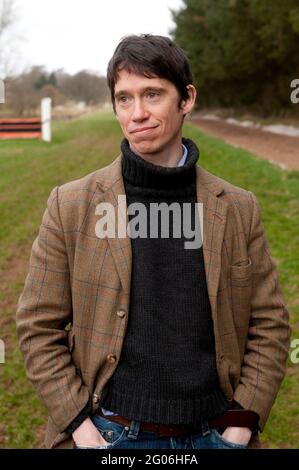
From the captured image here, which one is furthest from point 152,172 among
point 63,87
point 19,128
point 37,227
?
point 63,87

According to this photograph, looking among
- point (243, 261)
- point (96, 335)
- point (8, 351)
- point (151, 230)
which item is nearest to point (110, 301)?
point (96, 335)

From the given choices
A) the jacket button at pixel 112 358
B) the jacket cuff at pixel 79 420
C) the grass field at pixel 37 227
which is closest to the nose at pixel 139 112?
the jacket button at pixel 112 358

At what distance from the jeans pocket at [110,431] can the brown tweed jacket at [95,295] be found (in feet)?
0.26

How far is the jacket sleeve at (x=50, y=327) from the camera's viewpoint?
192 centimetres

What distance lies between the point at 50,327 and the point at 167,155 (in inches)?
26.4

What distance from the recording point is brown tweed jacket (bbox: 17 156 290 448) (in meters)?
1.90

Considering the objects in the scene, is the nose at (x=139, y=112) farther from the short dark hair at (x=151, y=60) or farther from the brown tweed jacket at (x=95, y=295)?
the brown tweed jacket at (x=95, y=295)

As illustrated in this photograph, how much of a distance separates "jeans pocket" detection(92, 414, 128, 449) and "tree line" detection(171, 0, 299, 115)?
2101 centimetres

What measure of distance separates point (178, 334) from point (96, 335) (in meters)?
0.26

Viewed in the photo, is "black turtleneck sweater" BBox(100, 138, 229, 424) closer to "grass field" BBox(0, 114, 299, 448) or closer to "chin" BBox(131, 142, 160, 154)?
"chin" BBox(131, 142, 160, 154)

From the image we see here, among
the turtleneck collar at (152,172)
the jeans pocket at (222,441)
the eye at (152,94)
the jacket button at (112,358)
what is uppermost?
the eye at (152,94)

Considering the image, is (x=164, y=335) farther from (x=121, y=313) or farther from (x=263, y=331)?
(x=263, y=331)

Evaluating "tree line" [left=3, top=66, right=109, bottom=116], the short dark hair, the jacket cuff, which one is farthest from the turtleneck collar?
"tree line" [left=3, top=66, right=109, bottom=116]

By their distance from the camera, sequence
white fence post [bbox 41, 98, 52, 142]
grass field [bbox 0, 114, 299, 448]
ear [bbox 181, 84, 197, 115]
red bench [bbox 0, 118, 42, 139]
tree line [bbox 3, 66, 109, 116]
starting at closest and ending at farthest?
ear [bbox 181, 84, 197, 115], grass field [bbox 0, 114, 299, 448], white fence post [bbox 41, 98, 52, 142], red bench [bbox 0, 118, 42, 139], tree line [bbox 3, 66, 109, 116]
